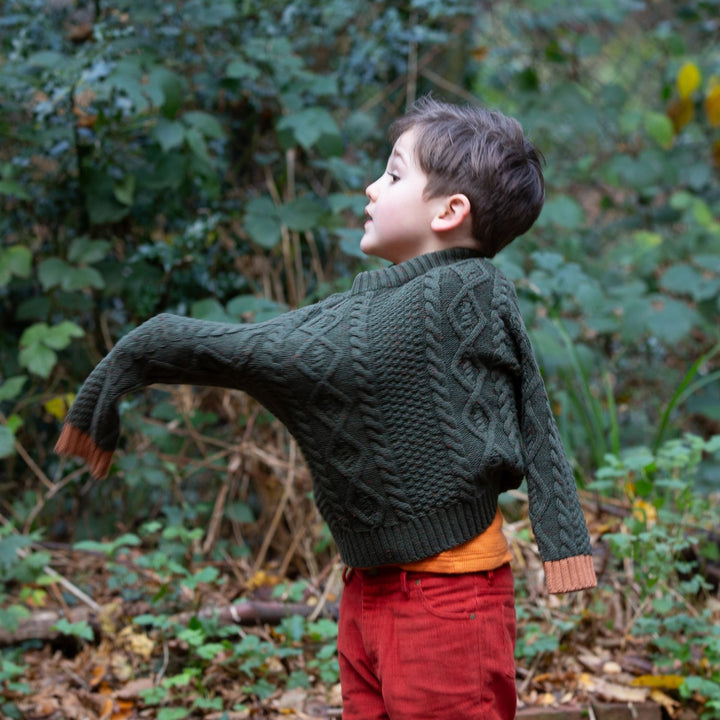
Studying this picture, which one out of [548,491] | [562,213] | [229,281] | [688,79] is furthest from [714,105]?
[548,491]

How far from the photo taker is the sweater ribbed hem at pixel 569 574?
5.23ft

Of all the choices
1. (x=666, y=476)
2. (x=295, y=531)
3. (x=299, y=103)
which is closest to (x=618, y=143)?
(x=299, y=103)

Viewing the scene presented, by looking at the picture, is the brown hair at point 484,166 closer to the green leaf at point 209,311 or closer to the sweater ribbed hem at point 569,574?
the sweater ribbed hem at point 569,574

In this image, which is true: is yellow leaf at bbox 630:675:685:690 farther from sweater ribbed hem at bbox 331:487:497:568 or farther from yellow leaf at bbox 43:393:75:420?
yellow leaf at bbox 43:393:75:420

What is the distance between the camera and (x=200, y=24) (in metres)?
3.41

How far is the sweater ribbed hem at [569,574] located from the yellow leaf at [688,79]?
3.80 metres

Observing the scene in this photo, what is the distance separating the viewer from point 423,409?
1575 millimetres

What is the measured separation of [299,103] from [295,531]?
5.25 ft

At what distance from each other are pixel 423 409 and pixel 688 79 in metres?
3.84

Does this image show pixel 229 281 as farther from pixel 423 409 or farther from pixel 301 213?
pixel 423 409

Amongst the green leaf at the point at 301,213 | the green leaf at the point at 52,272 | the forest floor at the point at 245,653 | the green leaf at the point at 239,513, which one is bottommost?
the forest floor at the point at 245,653

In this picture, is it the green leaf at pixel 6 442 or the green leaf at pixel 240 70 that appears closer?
the green leaf at pixel 6 442

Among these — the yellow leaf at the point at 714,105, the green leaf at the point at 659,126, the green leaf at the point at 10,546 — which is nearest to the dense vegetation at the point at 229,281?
the green leaf at the point at 10,546

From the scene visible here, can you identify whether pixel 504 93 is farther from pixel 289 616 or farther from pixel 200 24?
pixel 289 616
